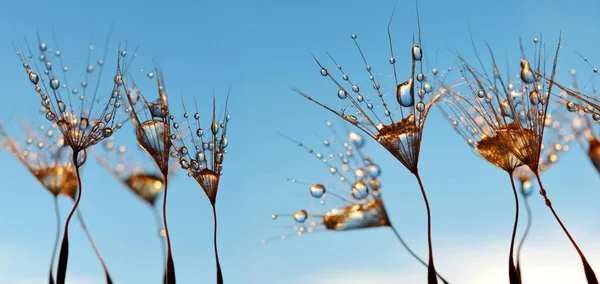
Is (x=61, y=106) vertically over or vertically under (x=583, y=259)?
over

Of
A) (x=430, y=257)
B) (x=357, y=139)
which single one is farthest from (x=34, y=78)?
(x=430, y=257)

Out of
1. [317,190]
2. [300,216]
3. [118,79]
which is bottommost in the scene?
[300,216]

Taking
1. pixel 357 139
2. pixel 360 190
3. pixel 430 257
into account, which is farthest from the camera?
pixel 357 139

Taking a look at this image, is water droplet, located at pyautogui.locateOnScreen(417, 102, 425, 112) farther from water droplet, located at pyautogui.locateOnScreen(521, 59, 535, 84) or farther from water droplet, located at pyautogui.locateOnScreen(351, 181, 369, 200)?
water droplet, located at pyautogui.locateOnScreen(521, 59, 535, 84)

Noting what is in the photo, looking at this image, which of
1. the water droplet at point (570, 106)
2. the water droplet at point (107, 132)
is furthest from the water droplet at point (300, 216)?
the water droplet at point (570, 106)

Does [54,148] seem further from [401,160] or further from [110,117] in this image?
[401,160]

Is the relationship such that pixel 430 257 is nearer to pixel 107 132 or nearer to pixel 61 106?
pixel 107 132

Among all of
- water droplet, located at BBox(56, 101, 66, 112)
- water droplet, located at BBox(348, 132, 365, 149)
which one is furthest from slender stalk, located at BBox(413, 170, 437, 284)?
water droplet, located at BBox(56, 101, 66, 112)
